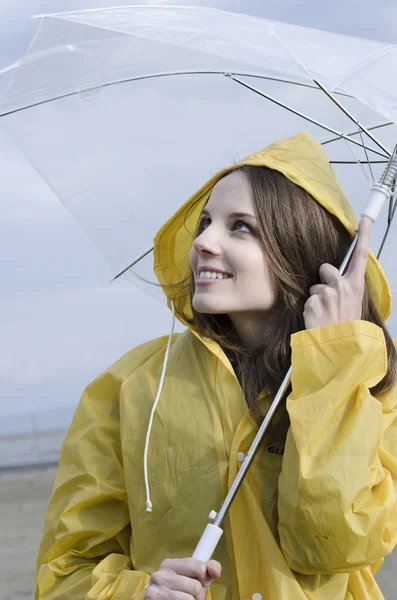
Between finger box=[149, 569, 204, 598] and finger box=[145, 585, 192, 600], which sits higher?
finger box=[149, 569, 204, 598]

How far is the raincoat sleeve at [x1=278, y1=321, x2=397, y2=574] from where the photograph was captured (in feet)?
7.00

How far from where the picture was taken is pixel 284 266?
101 inches

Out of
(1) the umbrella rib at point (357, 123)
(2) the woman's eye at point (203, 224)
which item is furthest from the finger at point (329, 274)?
(1) the umbrella rib at point (357, 123)

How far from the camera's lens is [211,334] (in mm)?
2584

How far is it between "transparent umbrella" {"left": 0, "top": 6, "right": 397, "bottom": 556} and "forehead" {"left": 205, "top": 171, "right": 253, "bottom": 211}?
302mm

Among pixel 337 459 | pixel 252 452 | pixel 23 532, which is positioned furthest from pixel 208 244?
pixel 23 532

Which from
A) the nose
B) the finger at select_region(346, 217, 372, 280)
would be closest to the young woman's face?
the nose

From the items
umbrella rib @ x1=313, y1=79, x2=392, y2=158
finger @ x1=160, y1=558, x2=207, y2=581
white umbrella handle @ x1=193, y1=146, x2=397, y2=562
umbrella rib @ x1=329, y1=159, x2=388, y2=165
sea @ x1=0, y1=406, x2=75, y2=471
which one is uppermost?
umbrella rib @ x1=313, y1=79, x2=392, y2=158

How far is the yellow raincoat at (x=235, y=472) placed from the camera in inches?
85.5

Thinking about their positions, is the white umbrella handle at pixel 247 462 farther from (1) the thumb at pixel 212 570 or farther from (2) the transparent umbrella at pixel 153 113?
(2) the transparent umbrella at pixel 153 113

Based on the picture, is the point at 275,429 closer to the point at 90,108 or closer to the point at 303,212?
the point at 303,212

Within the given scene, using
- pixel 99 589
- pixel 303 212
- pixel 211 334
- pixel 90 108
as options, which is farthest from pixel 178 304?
pixel 99 589

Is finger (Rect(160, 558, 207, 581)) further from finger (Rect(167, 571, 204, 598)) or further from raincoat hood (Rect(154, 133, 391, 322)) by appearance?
raincoat hood (Rect(154, 133, 391, 322))

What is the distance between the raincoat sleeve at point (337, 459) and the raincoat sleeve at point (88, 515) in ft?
1.57
